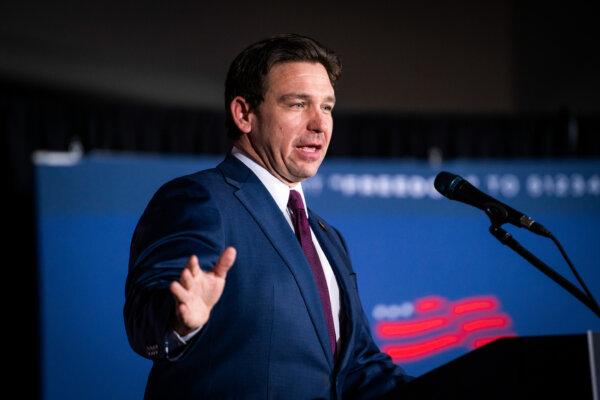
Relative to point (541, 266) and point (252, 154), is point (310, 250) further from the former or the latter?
point (541, 266)

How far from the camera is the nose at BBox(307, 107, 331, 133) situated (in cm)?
167

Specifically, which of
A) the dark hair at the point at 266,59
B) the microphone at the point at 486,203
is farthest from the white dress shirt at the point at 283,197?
the microphone at the point at 486,203

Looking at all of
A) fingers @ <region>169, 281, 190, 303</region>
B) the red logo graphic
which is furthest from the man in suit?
the red logo graphic

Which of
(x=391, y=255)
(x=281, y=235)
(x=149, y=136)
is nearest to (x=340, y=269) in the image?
(x=281, y=235)

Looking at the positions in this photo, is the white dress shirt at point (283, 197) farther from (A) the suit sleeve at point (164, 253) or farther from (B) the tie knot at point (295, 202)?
(A) the suit sleeve at point (164, 253)

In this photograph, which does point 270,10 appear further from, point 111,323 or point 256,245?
point 256,245

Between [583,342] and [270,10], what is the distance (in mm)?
4306

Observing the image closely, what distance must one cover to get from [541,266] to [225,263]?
0.64 metres

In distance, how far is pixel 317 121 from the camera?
1.66 metres

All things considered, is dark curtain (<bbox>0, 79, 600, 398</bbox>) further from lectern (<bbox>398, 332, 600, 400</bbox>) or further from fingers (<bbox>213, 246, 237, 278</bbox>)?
lectern (<bbox>398, 332, 600, 400</bbox>)

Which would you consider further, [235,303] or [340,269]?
[340,269]

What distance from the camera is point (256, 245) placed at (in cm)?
149

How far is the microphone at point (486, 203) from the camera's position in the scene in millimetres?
1468

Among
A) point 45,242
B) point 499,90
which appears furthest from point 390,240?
point 499,90
